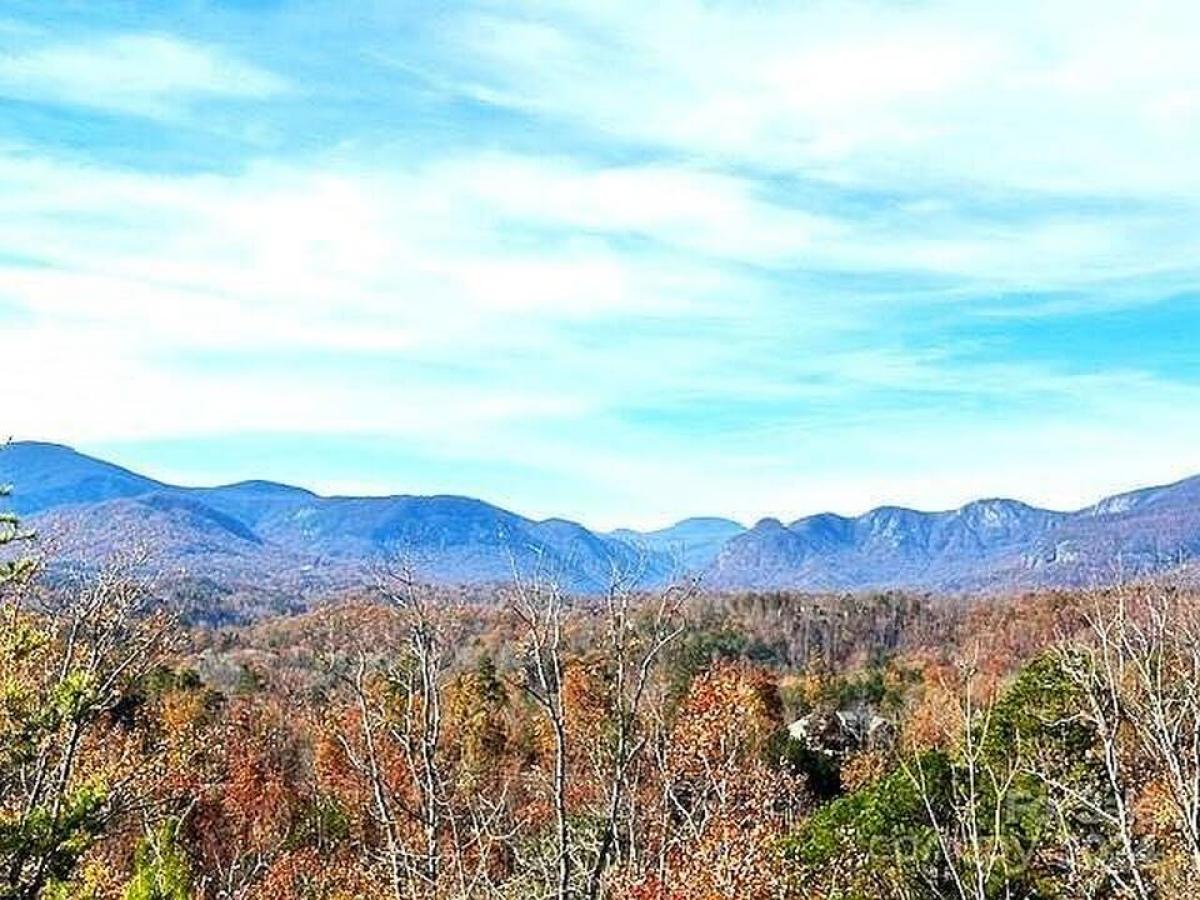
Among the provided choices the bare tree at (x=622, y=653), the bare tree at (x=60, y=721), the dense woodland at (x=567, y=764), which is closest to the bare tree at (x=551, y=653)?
the dense woodland at (x=567, y=764)

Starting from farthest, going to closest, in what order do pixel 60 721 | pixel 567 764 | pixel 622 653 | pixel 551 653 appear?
pixel 567 764, pixel 60 721, pixel 551 653, pixel 622 653

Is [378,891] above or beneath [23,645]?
beneath

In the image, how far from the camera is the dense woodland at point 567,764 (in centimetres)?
911

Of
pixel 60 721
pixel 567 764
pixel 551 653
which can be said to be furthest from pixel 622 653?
pixel 567 764

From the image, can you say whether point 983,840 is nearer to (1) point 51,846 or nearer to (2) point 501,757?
(1) point 51,846

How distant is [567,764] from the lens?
30312mm

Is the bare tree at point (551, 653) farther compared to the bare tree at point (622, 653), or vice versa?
the bare tree at point (622, 653)

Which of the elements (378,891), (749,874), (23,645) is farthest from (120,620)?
(378,891)

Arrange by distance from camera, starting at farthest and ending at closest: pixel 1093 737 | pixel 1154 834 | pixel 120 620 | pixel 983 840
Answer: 1. pixel 1093 737
2. pixel 1154 834
3. pixel 983 840
4. pixel 120 620

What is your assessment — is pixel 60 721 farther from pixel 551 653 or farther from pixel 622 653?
pixel 622 653

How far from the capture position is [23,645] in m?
11.5

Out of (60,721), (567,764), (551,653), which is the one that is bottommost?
(567,764)

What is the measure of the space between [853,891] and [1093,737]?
8016 millimetres

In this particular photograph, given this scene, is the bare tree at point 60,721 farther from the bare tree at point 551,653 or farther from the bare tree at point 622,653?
the bare tree at point 622,653
